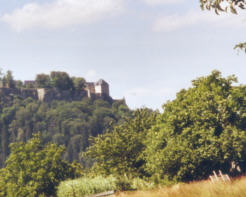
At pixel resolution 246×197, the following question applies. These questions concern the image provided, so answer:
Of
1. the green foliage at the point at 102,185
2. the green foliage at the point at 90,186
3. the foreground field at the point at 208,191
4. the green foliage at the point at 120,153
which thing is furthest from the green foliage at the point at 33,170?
the foreground field at the point at 208,191

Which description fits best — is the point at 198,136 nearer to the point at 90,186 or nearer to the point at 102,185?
the point at 102,185

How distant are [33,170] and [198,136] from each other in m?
20.3

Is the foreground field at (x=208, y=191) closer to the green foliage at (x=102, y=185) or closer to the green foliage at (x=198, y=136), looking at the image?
the green foliage at (x=102, y=185)

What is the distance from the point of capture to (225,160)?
43969 millimetres

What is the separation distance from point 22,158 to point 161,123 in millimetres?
17917

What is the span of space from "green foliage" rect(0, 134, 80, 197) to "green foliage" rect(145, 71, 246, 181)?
11.7 metres

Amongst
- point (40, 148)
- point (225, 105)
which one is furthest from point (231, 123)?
point (40, 148)

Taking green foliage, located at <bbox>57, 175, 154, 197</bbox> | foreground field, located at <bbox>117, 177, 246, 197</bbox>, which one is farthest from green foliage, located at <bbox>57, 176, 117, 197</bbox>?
foreground field, located at <bbox>117, 177, 246, 197</bbox>

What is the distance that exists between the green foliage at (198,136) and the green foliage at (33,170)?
38.4ft

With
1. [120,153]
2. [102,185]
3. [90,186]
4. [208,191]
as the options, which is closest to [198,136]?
[120,153]

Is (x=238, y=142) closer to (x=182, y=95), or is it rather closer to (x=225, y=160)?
(x=225, y=160)

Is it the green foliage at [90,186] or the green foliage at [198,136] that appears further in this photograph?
the green foliage at [198,136]

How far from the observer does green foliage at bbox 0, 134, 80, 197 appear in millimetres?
47938

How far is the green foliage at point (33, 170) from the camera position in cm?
4794
